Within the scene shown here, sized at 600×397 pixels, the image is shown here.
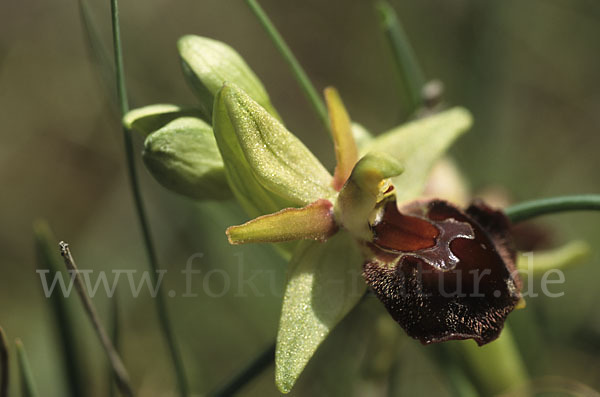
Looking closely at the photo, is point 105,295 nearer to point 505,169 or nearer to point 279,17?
point 505,169

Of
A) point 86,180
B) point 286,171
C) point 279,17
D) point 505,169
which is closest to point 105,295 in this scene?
point 86,180

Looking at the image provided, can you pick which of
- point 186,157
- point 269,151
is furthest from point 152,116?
point 269,151

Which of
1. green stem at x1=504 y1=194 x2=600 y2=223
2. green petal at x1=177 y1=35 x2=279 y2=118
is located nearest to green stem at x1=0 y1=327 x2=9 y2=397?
green petal at x1=177 y1=35 x2=279 y2=118

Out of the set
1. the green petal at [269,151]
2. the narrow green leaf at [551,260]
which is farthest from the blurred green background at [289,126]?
the green petal at [269,151]

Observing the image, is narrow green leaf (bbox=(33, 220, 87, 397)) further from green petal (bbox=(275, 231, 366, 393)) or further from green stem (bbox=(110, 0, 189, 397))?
green petal (bbox=(275, 231, 366, 393))

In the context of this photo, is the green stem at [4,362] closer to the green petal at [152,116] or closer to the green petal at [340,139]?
the green petal at [152,116]

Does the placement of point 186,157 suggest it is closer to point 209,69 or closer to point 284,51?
point 209,69

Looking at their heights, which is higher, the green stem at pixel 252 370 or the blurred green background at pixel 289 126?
the green stem at pixel 252 370
